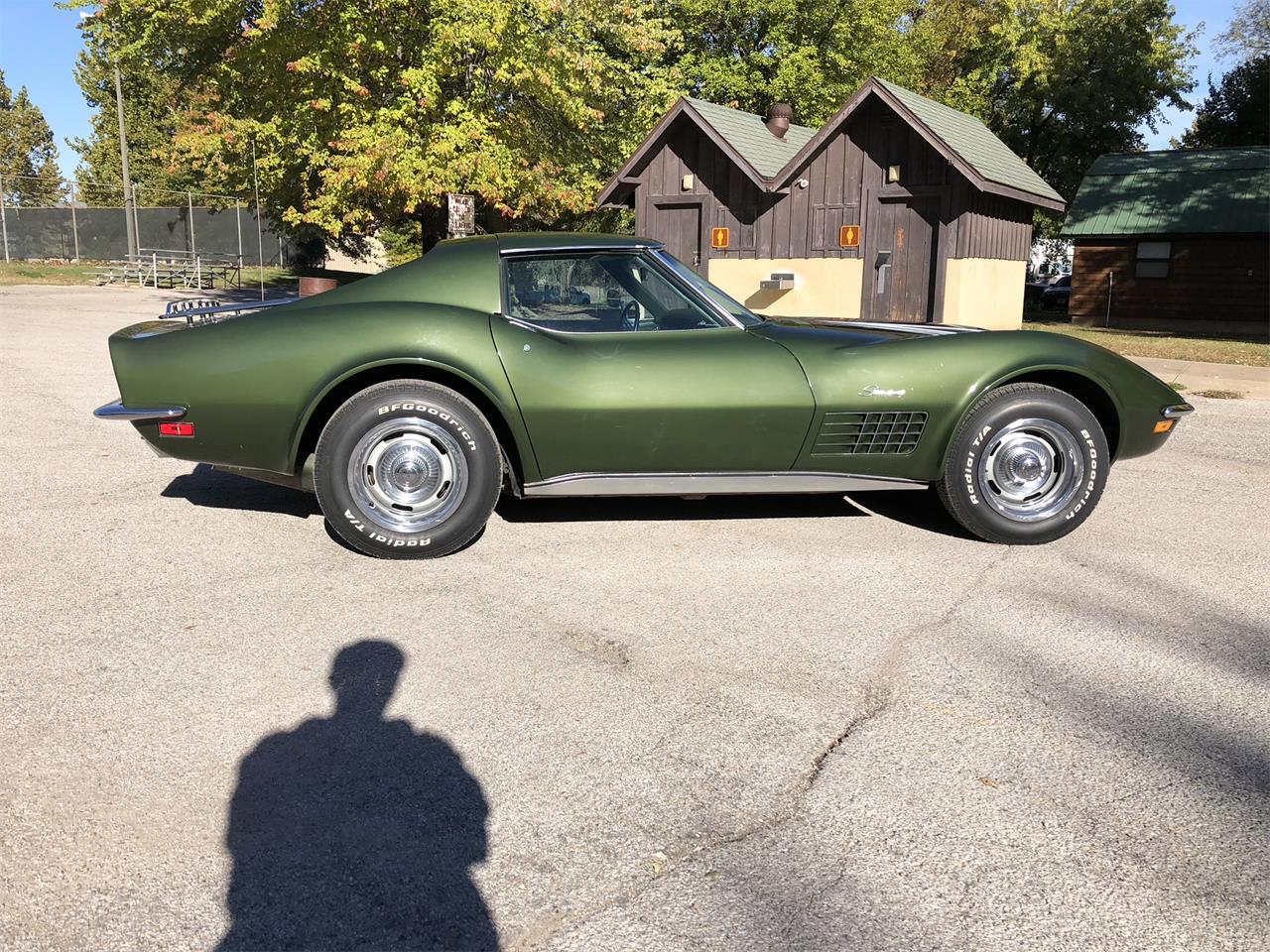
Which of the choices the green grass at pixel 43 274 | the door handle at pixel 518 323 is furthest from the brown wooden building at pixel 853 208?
the green grass at pixel 43 274

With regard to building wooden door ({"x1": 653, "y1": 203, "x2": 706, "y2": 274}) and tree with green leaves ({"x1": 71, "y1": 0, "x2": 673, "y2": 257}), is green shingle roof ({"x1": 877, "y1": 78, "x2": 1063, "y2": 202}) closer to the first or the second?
building wooden door ({"x1": 653, "y1": 203, "x2": 706, "y2": 274})

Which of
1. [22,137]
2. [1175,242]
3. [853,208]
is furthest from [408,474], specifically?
[22,137]

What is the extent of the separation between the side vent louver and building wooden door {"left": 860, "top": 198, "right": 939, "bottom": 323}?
48.6 ft

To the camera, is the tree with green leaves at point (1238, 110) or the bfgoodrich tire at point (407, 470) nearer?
the bfgoodrich tire at point (407, 470)

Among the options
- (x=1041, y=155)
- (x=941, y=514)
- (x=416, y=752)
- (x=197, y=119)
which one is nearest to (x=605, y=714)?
(x=416, y=752)

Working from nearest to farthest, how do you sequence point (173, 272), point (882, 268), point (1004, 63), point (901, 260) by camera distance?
point (901, 260)
point (882, 268)
point (173, 272)
point (1004, 63)

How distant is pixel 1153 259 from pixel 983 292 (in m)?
11.4

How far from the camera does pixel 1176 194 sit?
94.3 feet

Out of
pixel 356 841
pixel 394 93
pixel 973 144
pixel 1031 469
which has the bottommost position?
pixel 356 841

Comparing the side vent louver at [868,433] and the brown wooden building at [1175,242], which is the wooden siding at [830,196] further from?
the side vent louver at [868,433]

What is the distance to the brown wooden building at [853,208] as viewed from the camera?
18953 mm

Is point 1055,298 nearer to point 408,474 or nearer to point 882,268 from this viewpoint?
point 882,268

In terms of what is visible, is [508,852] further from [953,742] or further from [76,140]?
[76,140]

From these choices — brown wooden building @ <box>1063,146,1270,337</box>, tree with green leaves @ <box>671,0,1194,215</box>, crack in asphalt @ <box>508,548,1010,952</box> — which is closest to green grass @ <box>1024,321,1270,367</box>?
brown wooden building @ <box>1063,146,1270,337</box>
